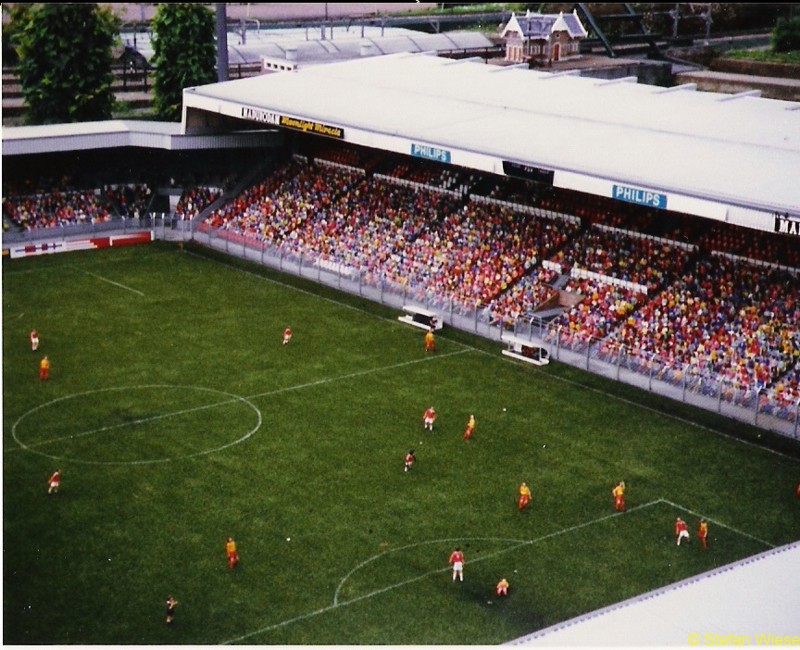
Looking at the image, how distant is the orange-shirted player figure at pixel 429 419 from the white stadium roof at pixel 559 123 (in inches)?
536

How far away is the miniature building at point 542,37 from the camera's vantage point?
8312cm

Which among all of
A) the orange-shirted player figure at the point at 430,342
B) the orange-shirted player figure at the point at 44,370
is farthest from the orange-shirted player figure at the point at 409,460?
the orange-shirted player figure at the point at 44,370

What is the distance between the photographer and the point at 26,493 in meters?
41.5

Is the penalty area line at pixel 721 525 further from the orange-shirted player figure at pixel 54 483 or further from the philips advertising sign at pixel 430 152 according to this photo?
the philips advertising sign at pixel 430 152

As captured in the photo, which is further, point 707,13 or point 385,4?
point 385,4

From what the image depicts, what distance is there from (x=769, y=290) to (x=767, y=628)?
30.2 m

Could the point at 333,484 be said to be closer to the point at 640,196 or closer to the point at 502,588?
the point at 502,588

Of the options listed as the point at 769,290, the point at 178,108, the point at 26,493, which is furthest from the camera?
the point at 178,108

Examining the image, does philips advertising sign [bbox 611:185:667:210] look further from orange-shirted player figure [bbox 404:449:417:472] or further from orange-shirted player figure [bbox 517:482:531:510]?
orange-shirted player figure [bbox 517:482:531:510]

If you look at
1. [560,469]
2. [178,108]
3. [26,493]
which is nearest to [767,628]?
[560,469]

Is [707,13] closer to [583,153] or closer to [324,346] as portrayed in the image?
[583,153]

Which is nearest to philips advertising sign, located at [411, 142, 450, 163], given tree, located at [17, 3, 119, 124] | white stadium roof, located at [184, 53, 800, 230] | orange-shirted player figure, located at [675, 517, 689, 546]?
white stadium roof, located at [184, 53, 800, 230]

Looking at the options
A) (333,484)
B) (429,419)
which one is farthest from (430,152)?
(333,484)

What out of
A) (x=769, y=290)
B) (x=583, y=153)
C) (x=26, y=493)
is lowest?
(x=26, y=493)
